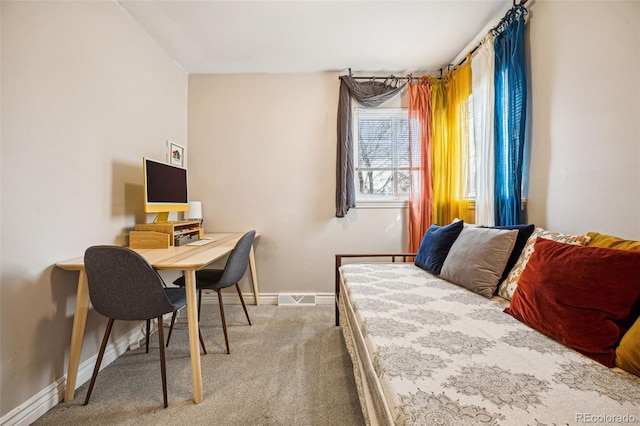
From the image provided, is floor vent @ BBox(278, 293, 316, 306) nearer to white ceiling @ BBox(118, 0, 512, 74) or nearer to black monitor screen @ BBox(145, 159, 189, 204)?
black monitor screen @ BBox(145, 159, 189, 204)

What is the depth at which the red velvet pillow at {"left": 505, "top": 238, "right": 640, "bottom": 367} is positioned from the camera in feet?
2.97

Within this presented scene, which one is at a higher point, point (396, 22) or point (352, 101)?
point (396, 22)

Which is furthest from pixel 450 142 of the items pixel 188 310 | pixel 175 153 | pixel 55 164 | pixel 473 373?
pixel 55 164

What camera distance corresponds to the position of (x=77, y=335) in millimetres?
1495

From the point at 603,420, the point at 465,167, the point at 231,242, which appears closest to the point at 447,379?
the point at 603,420

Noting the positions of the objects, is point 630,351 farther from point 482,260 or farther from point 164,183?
point 164,183

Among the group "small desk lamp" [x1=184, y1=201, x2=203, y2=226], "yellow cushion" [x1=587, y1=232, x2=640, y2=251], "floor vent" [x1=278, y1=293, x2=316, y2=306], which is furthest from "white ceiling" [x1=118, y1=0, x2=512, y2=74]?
"floor vent" [x1=278, y1=293, x2=316, y2=306]

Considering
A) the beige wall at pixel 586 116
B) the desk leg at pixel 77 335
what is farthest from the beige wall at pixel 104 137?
the desk leg at pixel 77 335

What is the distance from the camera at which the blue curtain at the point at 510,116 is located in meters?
1.83

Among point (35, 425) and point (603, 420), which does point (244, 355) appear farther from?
point (603, 420)

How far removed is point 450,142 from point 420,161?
0.33 meters

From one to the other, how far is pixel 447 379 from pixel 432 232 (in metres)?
1.57

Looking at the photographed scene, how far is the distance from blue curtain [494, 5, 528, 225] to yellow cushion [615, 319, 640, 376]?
3.65ft

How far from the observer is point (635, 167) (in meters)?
1.22
